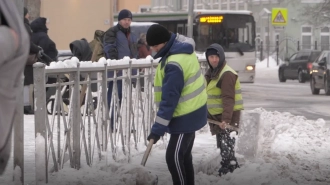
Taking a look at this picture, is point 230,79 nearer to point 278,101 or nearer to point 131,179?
point 131,179

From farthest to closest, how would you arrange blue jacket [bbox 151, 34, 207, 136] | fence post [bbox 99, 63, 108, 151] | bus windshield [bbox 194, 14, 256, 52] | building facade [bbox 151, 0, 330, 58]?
building facade [bbox 151, 0, 330, 58] → bus windshield [bbox 194, 14, 256, 52] → fence post [bbox 99, 63, 108, 151] → blue jacket [bbox 151, 34, 207, 136]

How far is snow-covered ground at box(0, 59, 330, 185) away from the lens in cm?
812

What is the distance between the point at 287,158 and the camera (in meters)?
10.7

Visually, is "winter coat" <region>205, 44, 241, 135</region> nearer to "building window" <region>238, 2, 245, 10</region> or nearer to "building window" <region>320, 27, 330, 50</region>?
"building window" <region>320, 27, 330, 50</region>

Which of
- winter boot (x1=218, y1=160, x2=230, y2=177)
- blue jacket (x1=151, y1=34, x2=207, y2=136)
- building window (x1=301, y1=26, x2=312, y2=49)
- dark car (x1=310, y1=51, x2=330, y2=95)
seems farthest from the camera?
building window (x1=301, y1=26, x2=312, y2=49)

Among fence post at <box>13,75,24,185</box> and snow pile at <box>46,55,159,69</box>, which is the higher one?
snow pile at <box>46,55,159,69</box>

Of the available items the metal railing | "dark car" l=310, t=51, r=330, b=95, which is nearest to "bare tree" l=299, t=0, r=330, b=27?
"dark car" l=310, t=51, r=330, b=95

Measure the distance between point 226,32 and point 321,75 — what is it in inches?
189

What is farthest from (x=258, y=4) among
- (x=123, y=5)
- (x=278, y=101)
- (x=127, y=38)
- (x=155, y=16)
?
(x=127, y=38)

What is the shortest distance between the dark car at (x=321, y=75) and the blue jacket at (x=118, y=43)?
16.1 meters

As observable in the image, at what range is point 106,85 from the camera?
889 centimetres

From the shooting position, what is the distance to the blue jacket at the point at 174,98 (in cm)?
696

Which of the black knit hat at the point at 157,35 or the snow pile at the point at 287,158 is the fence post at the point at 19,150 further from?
the snow pile at the point at 287,158

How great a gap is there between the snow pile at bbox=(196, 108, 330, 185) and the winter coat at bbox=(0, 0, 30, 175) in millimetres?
6722
